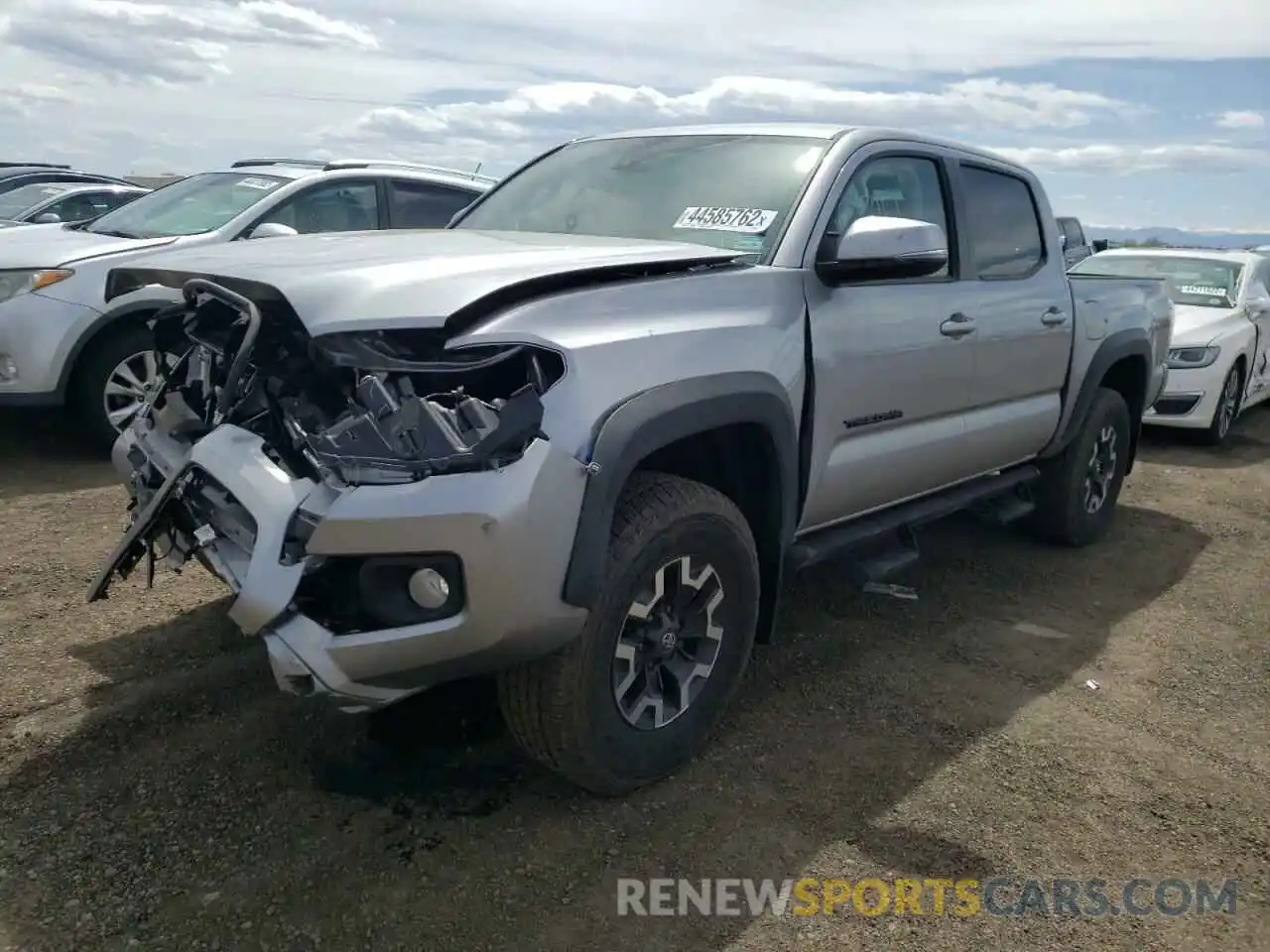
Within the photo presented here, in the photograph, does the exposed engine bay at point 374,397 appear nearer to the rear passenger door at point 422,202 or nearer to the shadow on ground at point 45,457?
the shadow on ground at point 45,457

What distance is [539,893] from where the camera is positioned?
8.70 ft

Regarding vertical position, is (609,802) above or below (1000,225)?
below

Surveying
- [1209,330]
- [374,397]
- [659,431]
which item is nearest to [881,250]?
[659,431]

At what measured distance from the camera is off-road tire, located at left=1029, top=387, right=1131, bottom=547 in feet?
18.0

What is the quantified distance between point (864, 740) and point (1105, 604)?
2.07 m

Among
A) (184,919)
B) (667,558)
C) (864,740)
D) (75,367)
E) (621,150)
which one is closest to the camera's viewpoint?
(184,919)

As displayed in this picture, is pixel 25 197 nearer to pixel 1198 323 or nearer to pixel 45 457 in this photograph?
pixel 45 457

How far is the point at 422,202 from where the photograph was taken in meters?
7.20

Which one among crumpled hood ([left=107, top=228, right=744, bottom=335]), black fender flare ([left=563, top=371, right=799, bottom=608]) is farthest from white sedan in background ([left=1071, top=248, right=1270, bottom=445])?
crumpled hood ([left=107, top=228, right=744, bottom=335])

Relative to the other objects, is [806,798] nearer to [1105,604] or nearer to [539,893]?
[539,893]

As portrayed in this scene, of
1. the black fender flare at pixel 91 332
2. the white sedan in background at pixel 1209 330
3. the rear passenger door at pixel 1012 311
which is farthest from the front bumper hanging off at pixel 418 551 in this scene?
the white sedan in background at pixel 1209 330

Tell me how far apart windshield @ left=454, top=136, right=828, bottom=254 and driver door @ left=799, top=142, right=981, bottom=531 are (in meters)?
0.21

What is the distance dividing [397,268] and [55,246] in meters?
4.41

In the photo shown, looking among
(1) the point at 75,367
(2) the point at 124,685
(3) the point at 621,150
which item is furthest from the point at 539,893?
(1) the point at 75,367
